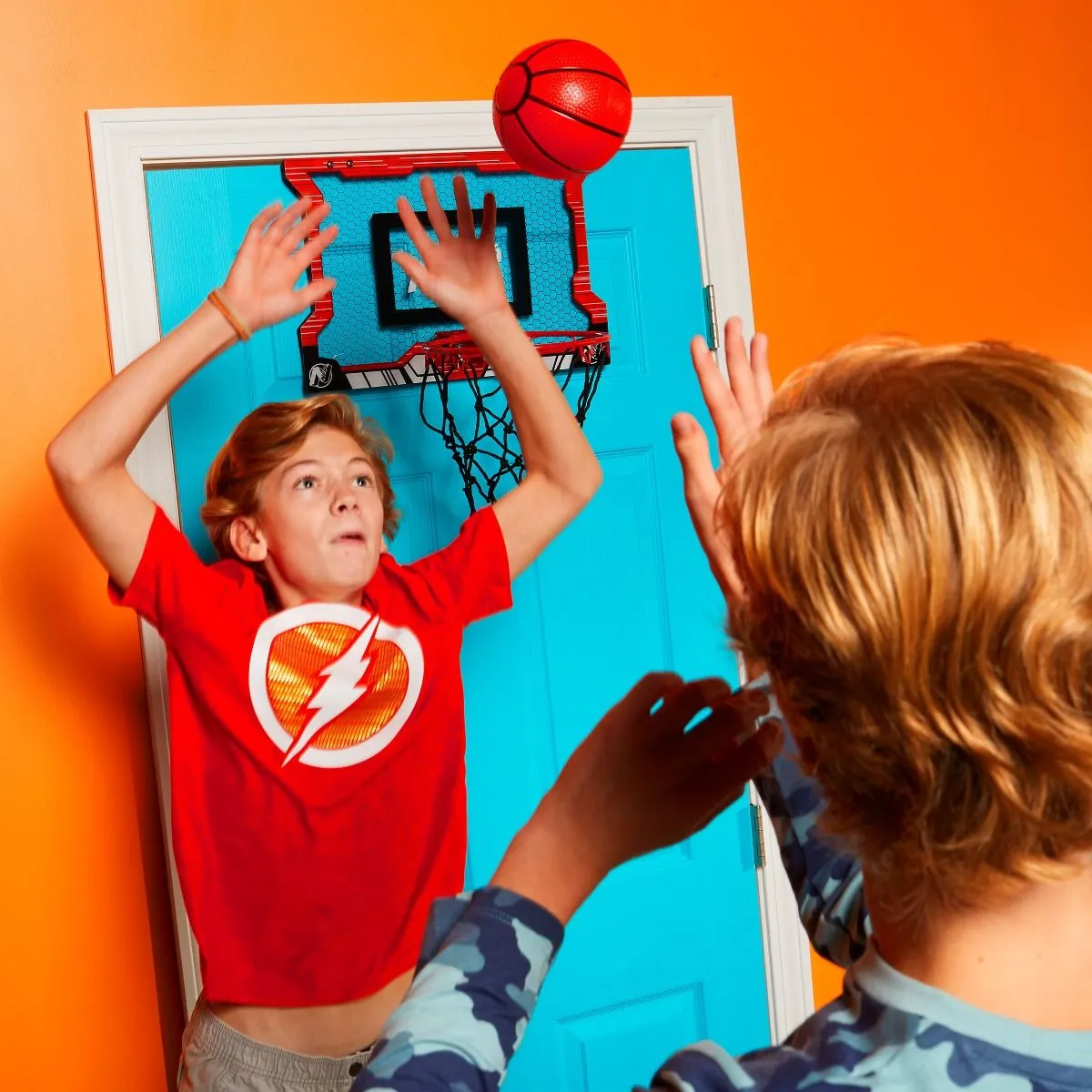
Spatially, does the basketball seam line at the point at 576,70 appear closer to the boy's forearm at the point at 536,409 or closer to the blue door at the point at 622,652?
the boy's forearm at the point at 536,409

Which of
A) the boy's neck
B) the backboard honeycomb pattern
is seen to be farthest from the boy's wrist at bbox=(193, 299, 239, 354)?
the boy's neck

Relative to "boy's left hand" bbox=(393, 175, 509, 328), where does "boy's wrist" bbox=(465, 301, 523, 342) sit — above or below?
below

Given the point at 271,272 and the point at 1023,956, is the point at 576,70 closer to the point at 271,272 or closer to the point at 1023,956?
the point at 271,272

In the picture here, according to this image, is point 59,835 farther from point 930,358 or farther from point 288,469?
point 930,358

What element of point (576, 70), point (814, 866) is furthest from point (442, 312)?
point (814, 866)

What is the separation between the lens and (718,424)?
105 centimetres

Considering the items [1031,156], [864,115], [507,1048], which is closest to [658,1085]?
[507,1048]

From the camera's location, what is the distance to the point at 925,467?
0.63 meters

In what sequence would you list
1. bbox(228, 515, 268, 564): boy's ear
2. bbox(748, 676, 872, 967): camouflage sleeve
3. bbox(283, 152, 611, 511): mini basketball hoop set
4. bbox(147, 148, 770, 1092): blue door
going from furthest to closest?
bbox(147, 148, 770, 1092): blue door → bbox(283, 152, 611, 511): mini basketball hoop set → bbox(228, 515, 268, 564): boy's ear → bbox(748, 676, 872, 967): camouflage sleeve

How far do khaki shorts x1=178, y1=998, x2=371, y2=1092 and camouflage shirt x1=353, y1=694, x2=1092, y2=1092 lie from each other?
1114mm

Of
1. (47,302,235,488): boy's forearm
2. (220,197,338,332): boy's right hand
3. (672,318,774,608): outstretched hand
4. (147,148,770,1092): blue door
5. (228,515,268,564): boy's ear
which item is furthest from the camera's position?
(147,148,770,1092): blue door

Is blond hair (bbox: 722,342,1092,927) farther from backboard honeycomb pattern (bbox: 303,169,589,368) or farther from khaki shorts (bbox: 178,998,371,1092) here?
backboard honeycomb pattern (bbox: 303,169,589,368)

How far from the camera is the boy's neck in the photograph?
2.21 ft

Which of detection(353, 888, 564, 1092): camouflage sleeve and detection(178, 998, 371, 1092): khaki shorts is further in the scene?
detection(178, 998, 371, 1092): khaki shorts
